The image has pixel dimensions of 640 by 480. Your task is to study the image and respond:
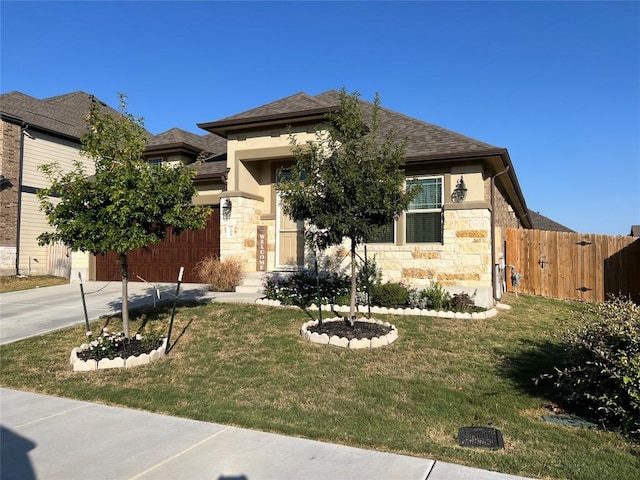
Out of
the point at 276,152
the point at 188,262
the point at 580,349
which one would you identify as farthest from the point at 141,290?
the point at 580,349

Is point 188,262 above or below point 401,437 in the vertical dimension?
above

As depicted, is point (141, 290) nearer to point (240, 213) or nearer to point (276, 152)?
point (240, 213)

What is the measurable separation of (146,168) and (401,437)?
5.65 meters

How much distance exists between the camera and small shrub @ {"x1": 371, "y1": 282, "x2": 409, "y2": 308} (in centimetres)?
1047

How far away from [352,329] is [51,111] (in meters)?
21.5

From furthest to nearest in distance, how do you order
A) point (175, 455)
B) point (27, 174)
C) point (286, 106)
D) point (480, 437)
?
point (27, 174) < point (286, 106) < point (480, 437) < point (175, 455)

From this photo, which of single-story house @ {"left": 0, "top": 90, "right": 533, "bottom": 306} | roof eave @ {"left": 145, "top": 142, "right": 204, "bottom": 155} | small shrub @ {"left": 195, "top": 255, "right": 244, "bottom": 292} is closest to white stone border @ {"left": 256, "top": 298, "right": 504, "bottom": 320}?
single-story house @ {"left": 0, "top": 90, "right": 533, "bottom": 306}

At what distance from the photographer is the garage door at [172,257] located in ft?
48.6

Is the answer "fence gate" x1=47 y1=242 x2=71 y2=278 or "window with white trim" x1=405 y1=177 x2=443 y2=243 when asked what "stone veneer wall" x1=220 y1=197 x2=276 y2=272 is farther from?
"fence gate" x1=47 y1=242 x2=71 y2=278

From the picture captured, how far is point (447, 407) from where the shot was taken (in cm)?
531

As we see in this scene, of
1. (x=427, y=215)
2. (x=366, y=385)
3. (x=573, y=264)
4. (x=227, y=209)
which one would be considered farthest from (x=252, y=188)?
(x=573, y=264)

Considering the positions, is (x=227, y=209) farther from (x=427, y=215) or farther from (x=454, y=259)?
(x=454, y=259)

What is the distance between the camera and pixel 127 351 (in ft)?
24.1

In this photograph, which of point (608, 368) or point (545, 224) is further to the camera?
point (545, 224)
